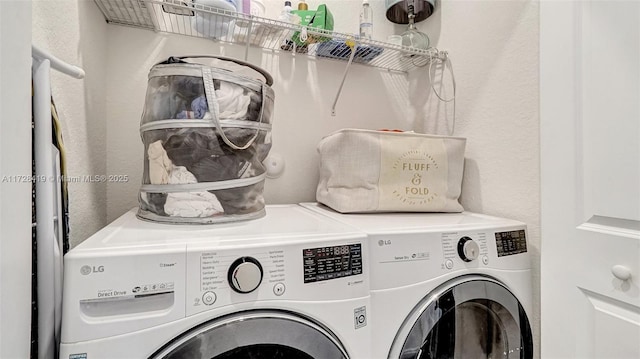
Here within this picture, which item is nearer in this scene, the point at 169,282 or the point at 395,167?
the point at 169,282

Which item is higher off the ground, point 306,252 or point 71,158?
point 71,158

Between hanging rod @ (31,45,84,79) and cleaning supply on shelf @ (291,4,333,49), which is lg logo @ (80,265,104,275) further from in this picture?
cleaning supply on shelf @ (291,4,333,49)

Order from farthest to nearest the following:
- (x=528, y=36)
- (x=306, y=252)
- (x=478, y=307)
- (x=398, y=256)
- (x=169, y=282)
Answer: (x=528, y=36) < (x=478, y=307) < (x=398, y=256) < (x=306, y=252) < (x=169, y=282)

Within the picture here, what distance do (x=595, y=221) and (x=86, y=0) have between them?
168cm

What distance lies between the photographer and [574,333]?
0.89 m

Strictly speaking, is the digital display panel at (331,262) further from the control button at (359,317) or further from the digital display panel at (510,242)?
the digital display panel at (510,242)

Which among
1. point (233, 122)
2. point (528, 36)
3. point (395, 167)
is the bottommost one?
point (395, 167)

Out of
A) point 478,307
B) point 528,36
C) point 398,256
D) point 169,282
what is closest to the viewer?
point 169,282

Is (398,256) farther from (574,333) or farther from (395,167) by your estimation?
(574,333)

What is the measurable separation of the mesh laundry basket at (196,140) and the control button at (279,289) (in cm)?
30

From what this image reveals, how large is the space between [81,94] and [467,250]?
4.11 feet

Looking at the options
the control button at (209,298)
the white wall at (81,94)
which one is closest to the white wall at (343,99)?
the white wall at (81,94)

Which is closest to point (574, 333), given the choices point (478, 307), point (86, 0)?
point (478, 307)

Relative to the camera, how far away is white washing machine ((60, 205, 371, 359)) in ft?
1.82
